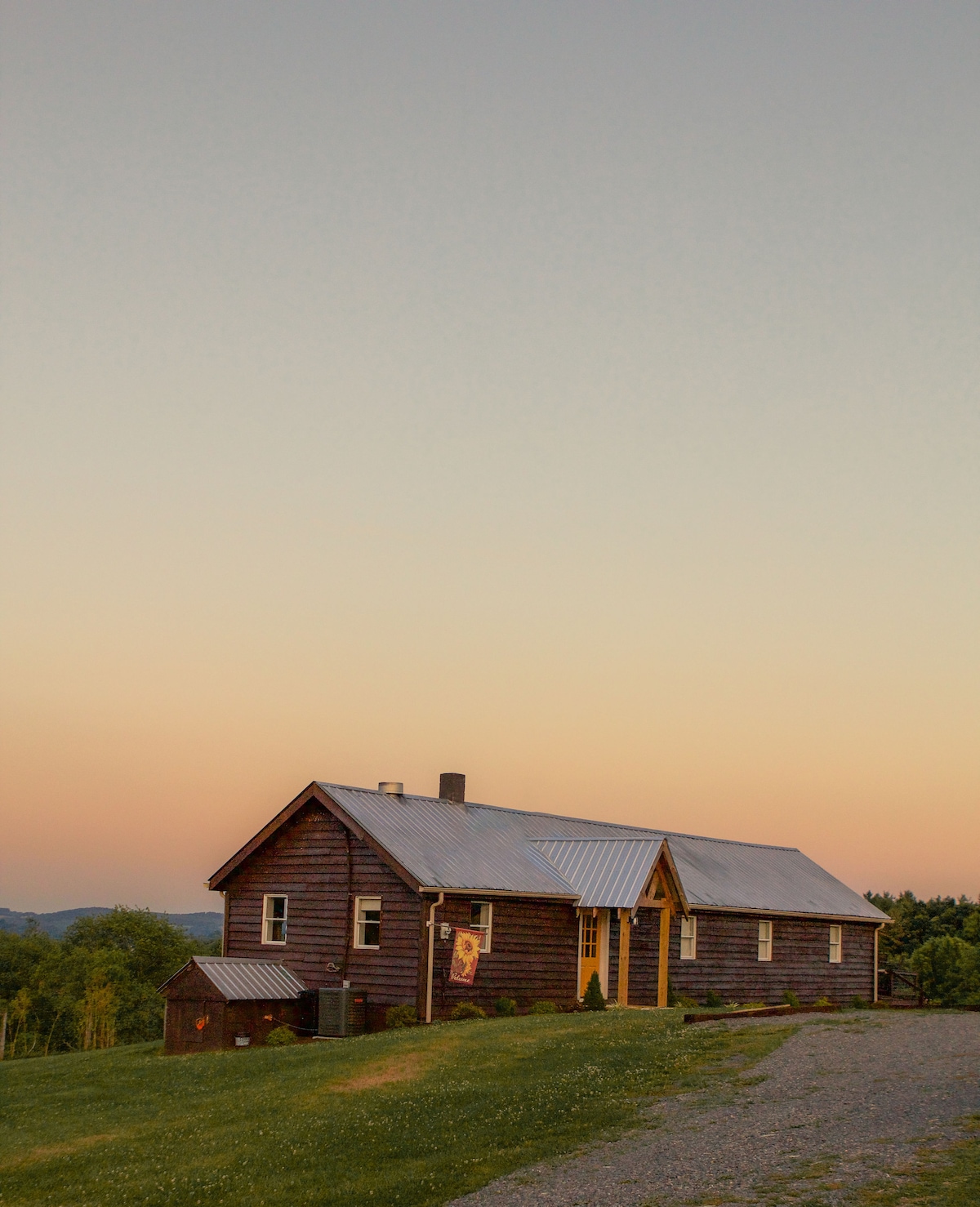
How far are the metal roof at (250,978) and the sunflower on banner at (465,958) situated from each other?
4.19 meters

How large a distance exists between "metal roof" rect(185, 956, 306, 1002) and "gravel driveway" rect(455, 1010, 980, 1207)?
545 inches

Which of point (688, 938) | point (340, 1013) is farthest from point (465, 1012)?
point (688, 938)

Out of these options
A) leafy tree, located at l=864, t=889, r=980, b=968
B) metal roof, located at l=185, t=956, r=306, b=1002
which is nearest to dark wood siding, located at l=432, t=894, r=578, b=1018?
metal roof, located at l=185, t=956, r=306, b=1002

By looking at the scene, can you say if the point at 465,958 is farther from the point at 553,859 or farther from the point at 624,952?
the point at 553,859

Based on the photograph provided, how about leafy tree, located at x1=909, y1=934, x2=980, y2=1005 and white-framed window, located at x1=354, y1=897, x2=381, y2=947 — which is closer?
white-framed window, located at x1=354, y1=897, x2=381, y2=947

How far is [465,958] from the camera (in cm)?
3241

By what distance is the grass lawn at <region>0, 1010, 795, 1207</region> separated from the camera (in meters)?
16.0

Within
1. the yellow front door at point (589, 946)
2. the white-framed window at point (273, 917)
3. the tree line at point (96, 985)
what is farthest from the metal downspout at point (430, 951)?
the tree line at point (96, 985)

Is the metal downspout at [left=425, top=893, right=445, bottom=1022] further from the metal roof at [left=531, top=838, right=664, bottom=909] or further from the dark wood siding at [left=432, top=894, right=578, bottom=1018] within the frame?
the metal roof at [left=531, top=838, right=664, bottom=909]

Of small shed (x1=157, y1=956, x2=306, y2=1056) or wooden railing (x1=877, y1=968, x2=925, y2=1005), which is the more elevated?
small shed (x1=157, y1=956, x2=306, y2=1056)

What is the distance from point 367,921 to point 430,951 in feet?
7.98

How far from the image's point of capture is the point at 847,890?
4903cm

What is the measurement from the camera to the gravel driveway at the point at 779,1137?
13.6 metres

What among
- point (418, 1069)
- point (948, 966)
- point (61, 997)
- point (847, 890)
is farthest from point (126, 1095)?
point (61, 997)
